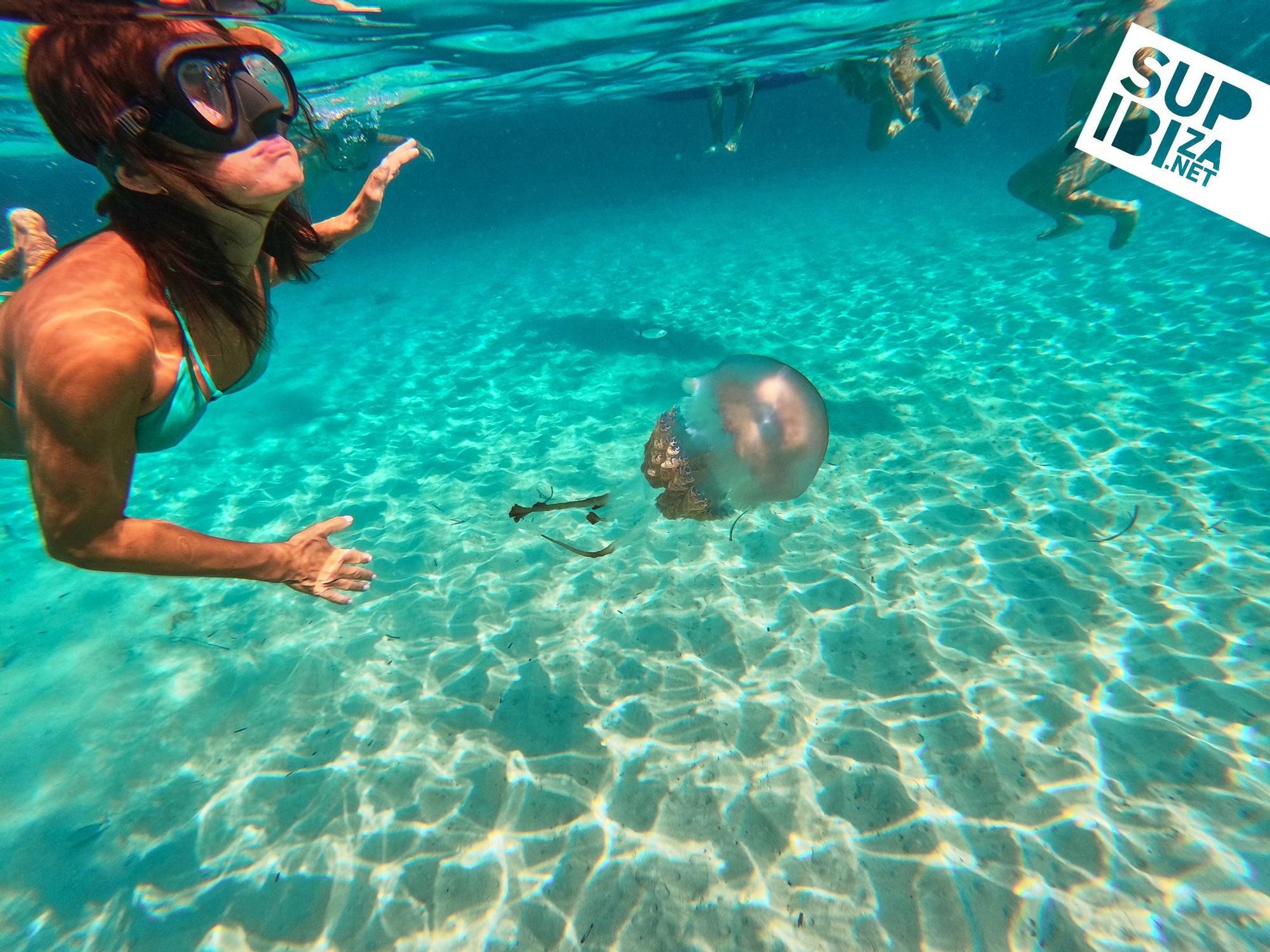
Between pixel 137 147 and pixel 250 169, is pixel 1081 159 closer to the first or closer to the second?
pixel 250 169

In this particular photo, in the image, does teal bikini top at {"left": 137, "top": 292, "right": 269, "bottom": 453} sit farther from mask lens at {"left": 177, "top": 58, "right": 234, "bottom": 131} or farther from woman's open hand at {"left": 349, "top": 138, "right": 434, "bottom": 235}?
woman's open hand at {"left": 349, "top": 138, "right": 434, "bottom": 235}

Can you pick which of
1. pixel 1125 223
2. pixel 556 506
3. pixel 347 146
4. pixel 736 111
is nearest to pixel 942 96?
pixel 1125 223

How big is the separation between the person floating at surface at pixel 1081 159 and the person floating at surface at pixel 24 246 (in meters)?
12.6

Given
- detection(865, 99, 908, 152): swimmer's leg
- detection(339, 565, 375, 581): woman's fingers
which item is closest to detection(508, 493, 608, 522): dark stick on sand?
detection(339, 565, 375, 581): woman's fingers

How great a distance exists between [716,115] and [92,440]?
1701cm

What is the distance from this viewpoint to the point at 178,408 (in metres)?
1.91

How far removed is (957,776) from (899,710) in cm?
52

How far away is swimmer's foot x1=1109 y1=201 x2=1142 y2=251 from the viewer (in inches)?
425

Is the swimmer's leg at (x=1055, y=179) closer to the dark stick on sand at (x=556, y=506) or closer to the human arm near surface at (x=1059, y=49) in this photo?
the human arm near surface at (x=1059, y=49)

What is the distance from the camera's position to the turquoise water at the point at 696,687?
315 cm

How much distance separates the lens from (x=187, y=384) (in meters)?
1.94

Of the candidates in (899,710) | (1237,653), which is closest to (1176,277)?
(1237,653)

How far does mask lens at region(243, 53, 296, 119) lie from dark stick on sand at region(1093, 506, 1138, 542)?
672 centimetres

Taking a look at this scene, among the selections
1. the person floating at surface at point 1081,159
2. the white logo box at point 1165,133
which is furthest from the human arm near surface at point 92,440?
the person floating at surface at point 1081,159
